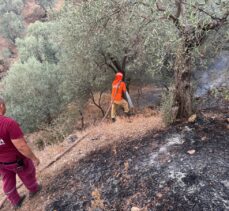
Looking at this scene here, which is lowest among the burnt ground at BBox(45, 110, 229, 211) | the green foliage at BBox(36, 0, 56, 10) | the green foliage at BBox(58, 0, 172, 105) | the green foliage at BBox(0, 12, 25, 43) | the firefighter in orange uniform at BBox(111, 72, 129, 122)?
the burnt ground at BBox(45, 110, 229, 211)

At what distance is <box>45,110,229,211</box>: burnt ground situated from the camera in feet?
14.0

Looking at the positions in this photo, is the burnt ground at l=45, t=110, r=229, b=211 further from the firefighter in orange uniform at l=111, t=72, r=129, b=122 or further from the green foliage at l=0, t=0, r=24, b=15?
the green foliage at l=0, t=0, r=24, b=15

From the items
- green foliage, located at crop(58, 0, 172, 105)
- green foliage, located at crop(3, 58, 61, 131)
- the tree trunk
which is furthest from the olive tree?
green foliage, located at crop(3, 58, 61, 131)

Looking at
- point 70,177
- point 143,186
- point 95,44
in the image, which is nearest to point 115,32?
point 95,44

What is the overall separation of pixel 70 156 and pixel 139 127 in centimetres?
213

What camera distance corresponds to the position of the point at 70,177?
5.82 m

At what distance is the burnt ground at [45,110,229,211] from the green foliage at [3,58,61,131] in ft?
26.5

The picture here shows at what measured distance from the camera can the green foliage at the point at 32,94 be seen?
13.6 meters

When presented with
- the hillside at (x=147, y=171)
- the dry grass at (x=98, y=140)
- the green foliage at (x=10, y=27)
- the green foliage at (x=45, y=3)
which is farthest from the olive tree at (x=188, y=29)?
the green foliage at (x=45, y=3)

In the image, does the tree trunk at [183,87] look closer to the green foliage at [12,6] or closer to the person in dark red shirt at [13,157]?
the person in dark red shirt at [13,157]

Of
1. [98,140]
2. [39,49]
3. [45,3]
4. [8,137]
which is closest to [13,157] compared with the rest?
[8,137]

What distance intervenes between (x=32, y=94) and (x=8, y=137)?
1011 cm

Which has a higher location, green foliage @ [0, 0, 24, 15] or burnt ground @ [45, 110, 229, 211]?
green foliage @ [0, 0, 24, 15]

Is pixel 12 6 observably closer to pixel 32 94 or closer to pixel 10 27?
pixel 10 27
